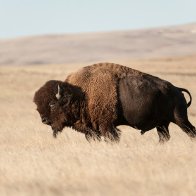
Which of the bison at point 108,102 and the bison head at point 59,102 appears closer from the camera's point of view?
the bison at point 108,102

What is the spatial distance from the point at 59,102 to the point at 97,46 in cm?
12302

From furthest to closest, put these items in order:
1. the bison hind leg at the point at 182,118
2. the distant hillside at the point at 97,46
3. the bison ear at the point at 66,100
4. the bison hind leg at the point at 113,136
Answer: the distant hillside at the point at 97,46, the bison hind leg at the point at 182,118, the bison ear at the point at 66,100, the bison hind leg at the point at 113,136

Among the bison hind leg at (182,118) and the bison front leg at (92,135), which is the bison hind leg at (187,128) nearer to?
the bison hind leg at (182,118)

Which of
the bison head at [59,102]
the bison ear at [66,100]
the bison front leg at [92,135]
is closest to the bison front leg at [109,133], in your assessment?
the bison front leg at [92,135]

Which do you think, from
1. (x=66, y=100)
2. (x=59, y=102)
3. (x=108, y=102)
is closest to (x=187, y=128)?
(x=108, y=102)

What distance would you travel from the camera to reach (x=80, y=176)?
693 cm

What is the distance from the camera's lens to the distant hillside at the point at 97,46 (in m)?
119

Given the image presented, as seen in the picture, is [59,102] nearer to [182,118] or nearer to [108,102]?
[108,102]

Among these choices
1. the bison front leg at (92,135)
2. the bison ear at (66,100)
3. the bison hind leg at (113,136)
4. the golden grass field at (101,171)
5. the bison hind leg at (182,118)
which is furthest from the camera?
the bison hind leg at (182,118)

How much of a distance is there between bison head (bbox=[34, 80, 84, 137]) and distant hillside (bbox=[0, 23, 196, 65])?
101 metres

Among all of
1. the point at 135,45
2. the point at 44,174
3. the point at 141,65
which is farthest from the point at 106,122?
the point at 135,45

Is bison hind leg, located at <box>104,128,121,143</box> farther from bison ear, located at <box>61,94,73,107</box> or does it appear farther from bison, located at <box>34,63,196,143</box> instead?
bison ear, located at <box>61,94,73,107</box>

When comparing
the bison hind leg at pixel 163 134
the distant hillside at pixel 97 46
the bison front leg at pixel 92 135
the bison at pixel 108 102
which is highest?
the bison at pixel 108 102

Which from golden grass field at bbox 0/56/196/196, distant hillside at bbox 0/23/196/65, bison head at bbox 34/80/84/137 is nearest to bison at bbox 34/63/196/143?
bison head at bbox 34/80/84/137
